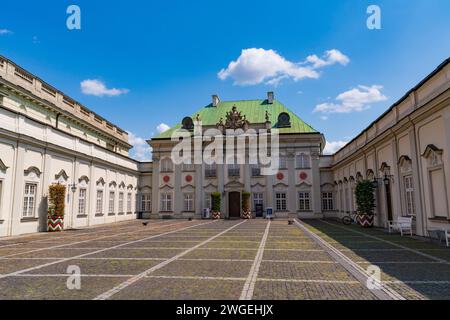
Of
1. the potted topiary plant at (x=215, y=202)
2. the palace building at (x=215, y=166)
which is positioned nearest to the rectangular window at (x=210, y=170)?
the palace building at (x=215, y=166)

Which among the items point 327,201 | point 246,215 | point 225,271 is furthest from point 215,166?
point 225,271

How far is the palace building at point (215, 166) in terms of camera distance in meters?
14.6

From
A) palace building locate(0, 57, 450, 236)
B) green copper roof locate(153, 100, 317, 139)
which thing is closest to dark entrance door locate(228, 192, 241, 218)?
palace building locate(0, 57, 450, 236)

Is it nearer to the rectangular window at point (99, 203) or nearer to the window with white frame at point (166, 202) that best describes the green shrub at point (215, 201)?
the window with white frame at point (166, 202)

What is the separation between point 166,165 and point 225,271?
94.5 ft

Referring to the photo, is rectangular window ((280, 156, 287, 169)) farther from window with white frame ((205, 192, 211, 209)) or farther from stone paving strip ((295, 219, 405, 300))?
stone paving strip ((295, 219, 405, 300))

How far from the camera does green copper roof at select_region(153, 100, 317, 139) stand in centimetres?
3544

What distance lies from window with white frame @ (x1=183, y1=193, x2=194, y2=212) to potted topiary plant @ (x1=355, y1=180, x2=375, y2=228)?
18.9 meters

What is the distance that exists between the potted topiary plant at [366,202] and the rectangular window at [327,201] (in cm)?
1268

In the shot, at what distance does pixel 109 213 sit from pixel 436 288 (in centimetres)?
2572

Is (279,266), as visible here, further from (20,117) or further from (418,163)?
(20,117)

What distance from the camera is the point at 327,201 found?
33094mm

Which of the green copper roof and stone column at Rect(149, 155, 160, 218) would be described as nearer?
stone column at Rect(149, 155, 160, 218)
